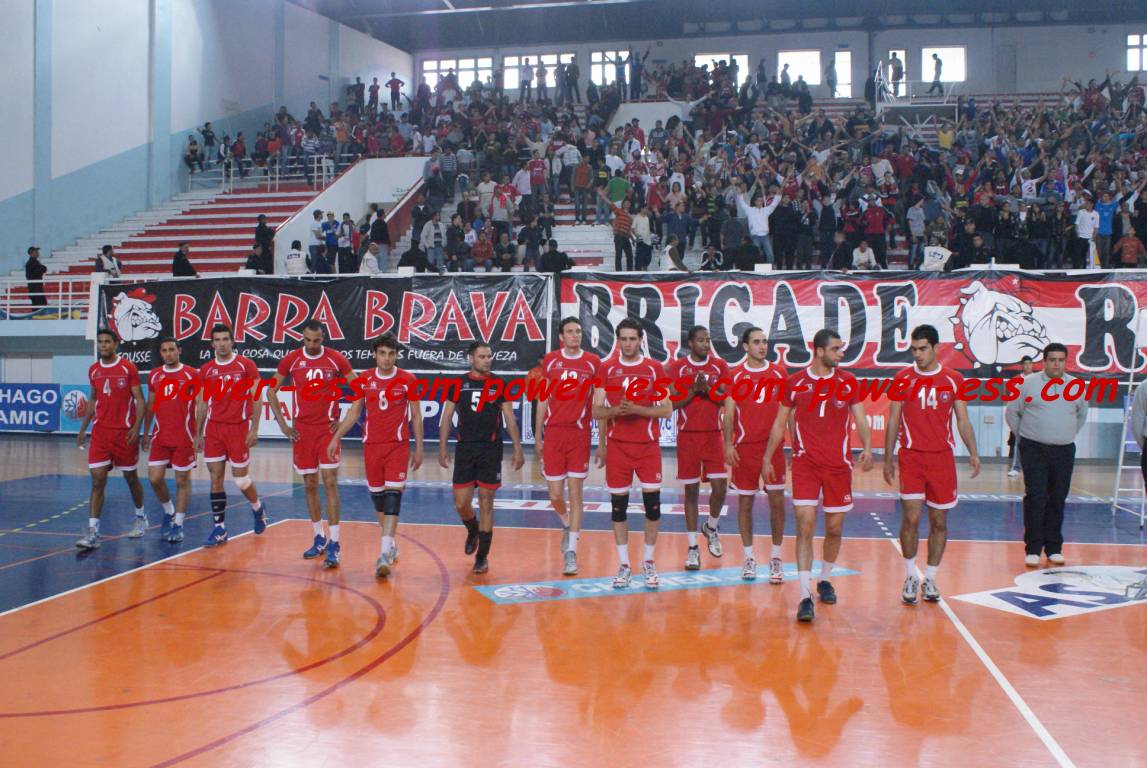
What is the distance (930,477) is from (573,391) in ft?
10.9

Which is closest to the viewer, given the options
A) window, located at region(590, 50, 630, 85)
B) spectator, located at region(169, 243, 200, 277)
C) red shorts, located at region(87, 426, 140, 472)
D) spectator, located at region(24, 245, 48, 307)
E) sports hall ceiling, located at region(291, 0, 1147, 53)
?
red shorts, located at region(87, 426, 140, 472)

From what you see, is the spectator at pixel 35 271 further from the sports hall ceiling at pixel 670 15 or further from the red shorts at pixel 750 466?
the red shorts at pixel 750 466

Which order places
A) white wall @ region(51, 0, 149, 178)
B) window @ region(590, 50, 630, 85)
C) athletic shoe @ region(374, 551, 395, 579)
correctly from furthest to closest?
window @ region(590, 50, 630, 85), white wall @ region(51, 0, 149, 178), athletic shoe @ region(374, 551, 395, 579)

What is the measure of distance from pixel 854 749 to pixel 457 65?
1582 inches

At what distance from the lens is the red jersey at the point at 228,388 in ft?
34.9

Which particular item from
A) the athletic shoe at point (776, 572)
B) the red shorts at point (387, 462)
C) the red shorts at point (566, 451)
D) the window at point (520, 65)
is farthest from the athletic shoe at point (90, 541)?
the window at point (520, 65)

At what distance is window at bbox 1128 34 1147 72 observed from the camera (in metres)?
36.1

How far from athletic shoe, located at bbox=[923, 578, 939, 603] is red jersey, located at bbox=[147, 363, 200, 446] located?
7.83 metres

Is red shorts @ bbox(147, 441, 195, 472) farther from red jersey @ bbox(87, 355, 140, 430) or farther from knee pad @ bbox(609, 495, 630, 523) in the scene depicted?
knee pad @ bbox(609, 495, 630, 523)

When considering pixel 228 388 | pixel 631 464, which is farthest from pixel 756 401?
pixel 228 388

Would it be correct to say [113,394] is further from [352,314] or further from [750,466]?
[352,314]

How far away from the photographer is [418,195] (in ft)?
91.3

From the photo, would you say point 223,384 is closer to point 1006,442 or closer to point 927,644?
point 927,644

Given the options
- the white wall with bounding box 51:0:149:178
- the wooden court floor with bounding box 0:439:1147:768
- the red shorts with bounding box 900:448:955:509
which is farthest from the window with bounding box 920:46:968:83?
the red shorts with bounding box 900:448:955:509
